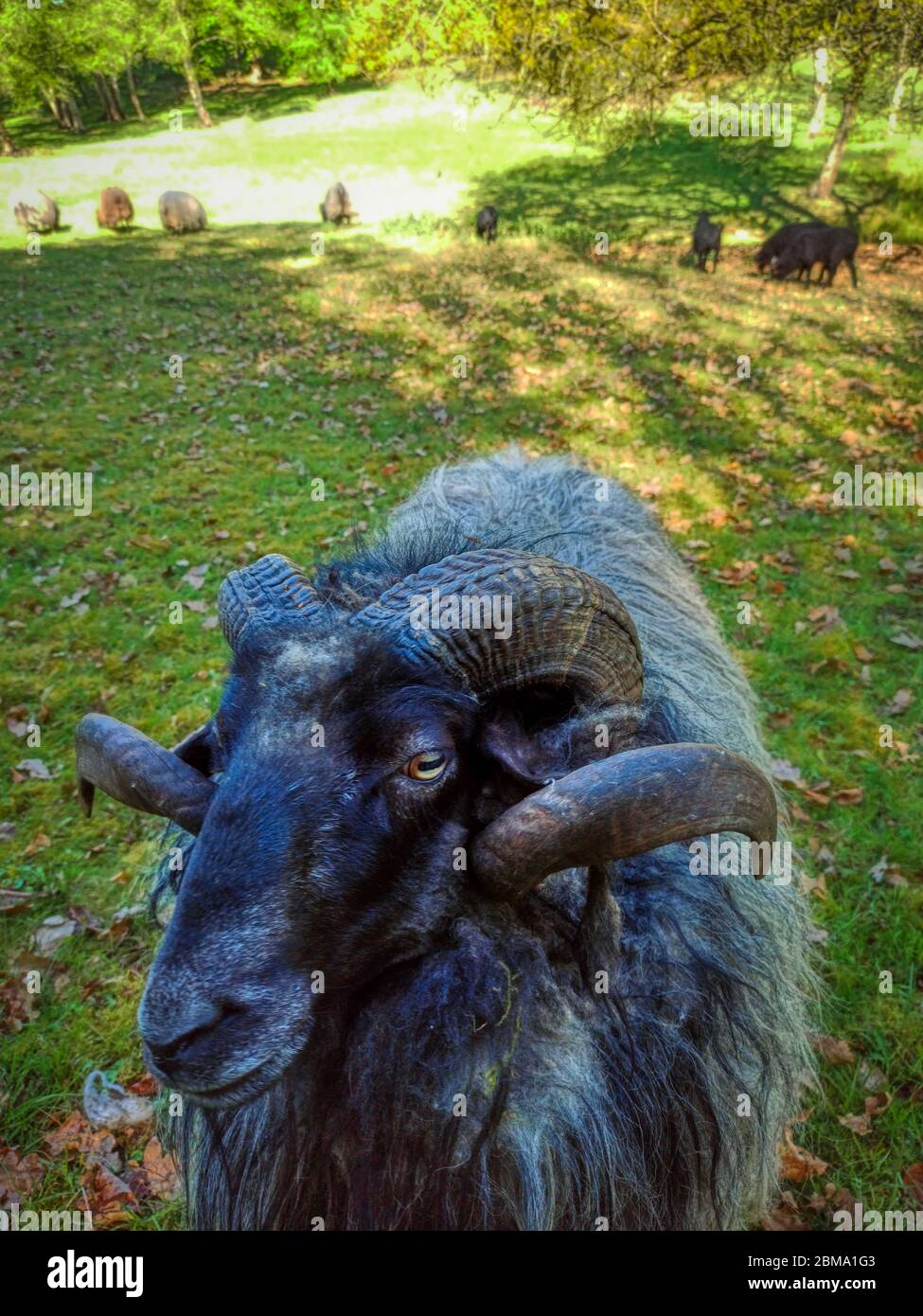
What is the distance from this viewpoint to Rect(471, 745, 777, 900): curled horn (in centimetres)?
203

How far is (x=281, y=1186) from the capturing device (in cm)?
258

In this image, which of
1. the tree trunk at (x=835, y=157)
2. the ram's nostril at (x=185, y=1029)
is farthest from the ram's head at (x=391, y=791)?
the tree trunk at (x=835, y=157)

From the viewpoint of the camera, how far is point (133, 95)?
28906 mm

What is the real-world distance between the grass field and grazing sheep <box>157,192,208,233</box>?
0.74 m

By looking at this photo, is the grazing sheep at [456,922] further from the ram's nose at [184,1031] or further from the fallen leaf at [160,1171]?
the fallen leaf at [160,1171]

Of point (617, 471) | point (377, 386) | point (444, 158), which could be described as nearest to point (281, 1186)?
point (617, 471)

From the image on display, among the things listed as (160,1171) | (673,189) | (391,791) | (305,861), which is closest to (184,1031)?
(305,861)

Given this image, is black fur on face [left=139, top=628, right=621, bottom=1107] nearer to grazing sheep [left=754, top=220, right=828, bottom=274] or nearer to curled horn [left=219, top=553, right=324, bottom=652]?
curled horn [left=219, top=553, right=324, bottom=652]

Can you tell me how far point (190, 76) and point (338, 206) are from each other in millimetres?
12705

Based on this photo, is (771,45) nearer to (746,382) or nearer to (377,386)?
(746,382)

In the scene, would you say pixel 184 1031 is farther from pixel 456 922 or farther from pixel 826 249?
pixel 826 249

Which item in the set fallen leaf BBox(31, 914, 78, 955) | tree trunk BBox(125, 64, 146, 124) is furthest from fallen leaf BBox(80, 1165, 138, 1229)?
tree trunk BBox(125, 64, 146, 124)

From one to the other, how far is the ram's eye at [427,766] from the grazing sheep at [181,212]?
86.3 feet
